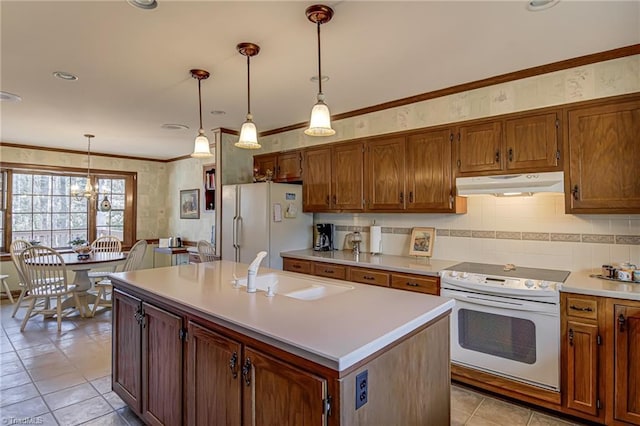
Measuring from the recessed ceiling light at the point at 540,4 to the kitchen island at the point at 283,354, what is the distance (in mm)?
1657

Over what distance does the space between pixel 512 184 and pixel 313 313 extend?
1944 mm

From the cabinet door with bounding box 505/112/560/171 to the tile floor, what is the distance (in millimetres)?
1750

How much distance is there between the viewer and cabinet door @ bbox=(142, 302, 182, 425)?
6.03ft

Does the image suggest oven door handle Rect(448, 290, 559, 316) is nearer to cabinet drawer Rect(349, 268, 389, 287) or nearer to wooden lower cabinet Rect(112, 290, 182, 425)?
cabinet drawer Rect(349, 268, 389, 287)

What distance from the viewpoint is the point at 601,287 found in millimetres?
2178

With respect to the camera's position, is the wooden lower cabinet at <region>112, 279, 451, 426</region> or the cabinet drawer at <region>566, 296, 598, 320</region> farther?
the cabinet drawer at <region>566, 296, 598, 320</region>

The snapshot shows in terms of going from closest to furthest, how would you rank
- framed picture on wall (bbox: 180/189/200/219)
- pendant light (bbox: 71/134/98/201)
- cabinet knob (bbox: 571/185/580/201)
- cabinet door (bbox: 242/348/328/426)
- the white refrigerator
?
1. cabinet door (bbox: 242/348/328/426)
2. cabinet knob (bbox: 571/185/580/201)
3. the white refrigerator
4. pendant light (bbox: 71/134/98/201)
5. framed picture on wall (bbox: 180/189/200/219)

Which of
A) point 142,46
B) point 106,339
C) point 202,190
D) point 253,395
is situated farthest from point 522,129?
point 202,190

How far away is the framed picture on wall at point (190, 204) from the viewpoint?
6504 mm

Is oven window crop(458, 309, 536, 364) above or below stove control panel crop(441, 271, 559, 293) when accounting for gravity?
below

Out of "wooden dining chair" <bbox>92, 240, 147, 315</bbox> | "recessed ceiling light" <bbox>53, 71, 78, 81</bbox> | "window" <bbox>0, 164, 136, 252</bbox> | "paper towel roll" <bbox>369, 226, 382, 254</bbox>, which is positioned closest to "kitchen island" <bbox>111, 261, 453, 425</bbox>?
"paper towel roll" <bbox>369, 226, 382, 254</bbox>

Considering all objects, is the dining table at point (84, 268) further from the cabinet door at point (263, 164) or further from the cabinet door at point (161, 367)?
the cabinet door at point (161, 367)

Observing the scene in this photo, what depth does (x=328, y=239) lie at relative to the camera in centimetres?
421

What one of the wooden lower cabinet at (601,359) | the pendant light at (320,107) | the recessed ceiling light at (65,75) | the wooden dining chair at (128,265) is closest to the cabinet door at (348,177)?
the pendant light at (320,107)
